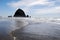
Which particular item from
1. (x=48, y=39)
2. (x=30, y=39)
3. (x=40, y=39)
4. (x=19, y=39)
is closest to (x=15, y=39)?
(x=19, y=39)

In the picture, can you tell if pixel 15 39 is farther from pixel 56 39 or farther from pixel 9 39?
pixel 56 39

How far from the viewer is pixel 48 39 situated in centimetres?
1186

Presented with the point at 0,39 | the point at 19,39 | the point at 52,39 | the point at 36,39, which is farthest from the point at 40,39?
the point at 0,39

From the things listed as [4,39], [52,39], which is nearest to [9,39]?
[4,39]

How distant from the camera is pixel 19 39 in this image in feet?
38.2

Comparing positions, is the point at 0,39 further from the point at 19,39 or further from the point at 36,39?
the point at 36,39

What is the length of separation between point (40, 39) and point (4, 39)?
3435 millimetres

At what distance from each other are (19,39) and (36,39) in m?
1.61

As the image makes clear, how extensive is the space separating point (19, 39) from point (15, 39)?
376 millimetres

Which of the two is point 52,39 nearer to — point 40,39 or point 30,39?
point 40,39

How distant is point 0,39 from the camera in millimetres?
11758

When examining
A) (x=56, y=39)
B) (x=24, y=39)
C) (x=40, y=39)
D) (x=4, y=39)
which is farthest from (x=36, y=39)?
(x=4, y=39)

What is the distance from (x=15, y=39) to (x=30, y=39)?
1.42 meters

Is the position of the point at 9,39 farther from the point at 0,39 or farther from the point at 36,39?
the point at 36,39
